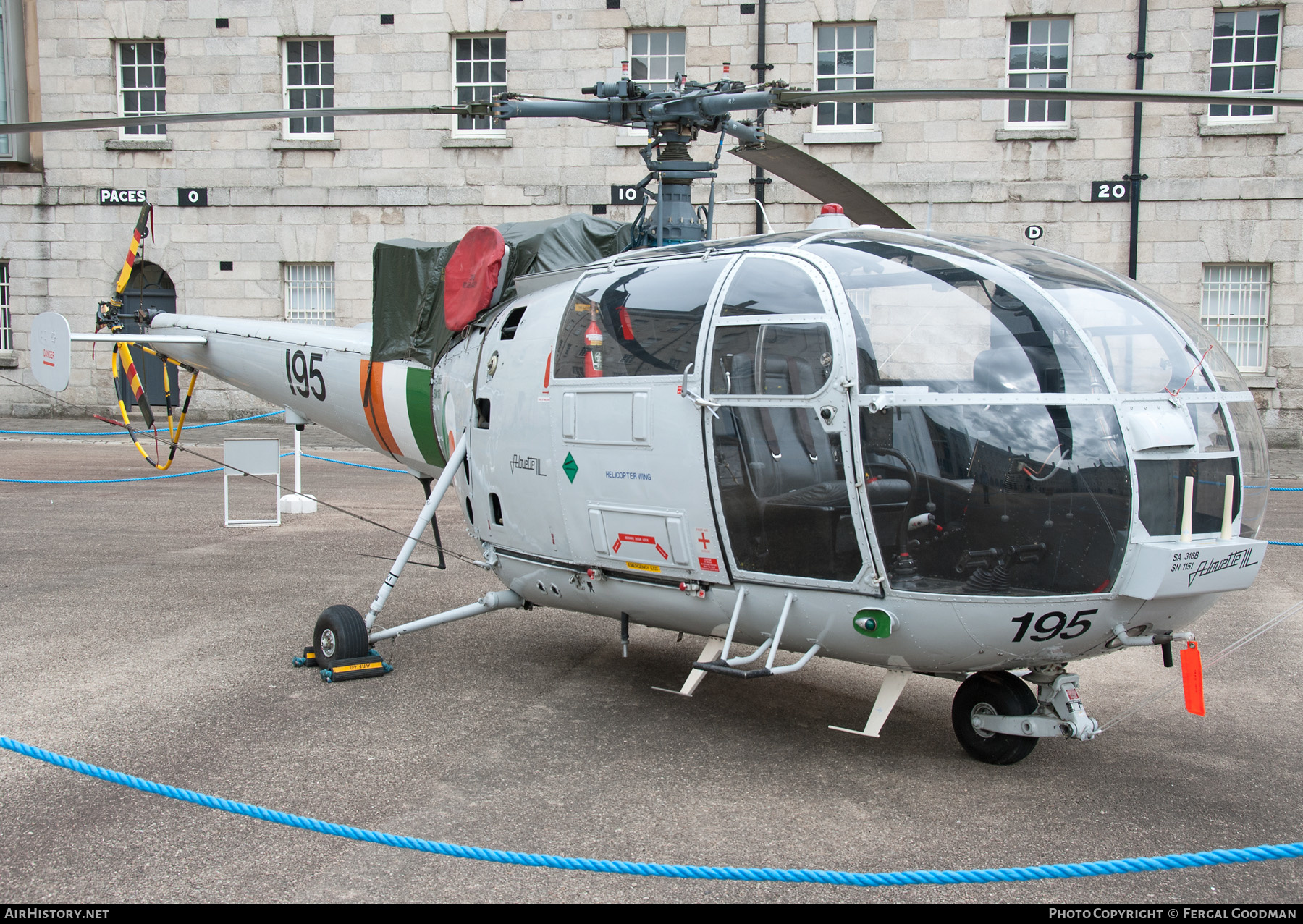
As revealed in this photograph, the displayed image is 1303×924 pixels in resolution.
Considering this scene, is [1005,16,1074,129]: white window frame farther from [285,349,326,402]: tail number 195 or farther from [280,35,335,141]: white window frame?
[285,349,326,402]: tail number 195

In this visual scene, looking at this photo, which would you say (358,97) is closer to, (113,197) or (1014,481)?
(113,197)

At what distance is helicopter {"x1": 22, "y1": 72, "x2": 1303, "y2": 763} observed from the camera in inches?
156

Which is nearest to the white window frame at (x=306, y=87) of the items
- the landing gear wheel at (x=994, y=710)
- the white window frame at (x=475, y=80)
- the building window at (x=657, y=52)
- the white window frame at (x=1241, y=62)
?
the white window frame at (x=475, y=80)

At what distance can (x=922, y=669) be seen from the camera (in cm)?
441

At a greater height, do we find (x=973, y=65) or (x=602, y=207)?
(x=973, y=65)

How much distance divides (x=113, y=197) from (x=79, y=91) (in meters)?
1.99

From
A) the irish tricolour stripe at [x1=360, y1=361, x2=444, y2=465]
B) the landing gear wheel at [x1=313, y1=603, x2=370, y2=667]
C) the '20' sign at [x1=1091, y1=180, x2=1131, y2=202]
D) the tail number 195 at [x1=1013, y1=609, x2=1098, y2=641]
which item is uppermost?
the '20' sign at [x1=1091, y1=180, x2=1131, y2=202]

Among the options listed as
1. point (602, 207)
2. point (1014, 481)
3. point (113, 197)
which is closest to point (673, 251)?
point (1014, 481)

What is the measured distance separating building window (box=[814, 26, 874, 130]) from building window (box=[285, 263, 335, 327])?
9.03 m

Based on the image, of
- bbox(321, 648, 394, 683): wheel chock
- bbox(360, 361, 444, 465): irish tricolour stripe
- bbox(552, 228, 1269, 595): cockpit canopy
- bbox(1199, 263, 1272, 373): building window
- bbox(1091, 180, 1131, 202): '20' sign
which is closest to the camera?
bbox(552, 228, 1269, 595): cockpit canopy

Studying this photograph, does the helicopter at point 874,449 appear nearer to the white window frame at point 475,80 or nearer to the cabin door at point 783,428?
the cabin door at point 783,428

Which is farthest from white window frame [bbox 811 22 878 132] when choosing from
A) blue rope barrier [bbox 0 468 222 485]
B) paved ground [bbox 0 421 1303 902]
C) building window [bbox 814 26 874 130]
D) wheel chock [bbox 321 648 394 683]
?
wheel chock [bbox 321 648 394 683]

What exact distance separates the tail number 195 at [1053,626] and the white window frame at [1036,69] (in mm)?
14877

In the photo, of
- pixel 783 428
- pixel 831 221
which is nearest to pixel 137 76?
pixel 831 221
